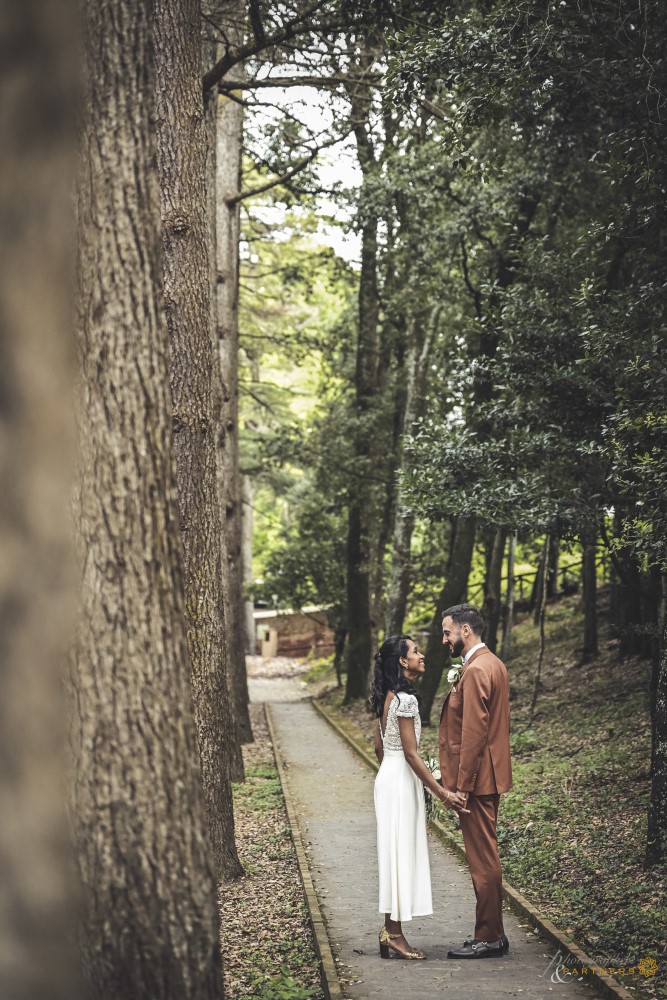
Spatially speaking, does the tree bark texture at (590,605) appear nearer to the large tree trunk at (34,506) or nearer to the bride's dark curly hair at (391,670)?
the bride's dark curly hair at (391,670)

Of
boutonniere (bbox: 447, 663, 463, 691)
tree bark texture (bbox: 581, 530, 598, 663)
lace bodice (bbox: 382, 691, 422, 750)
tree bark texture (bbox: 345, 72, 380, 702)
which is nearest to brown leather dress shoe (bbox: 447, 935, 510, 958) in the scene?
lace bodice (bbox: 382, 691, 422, 750)

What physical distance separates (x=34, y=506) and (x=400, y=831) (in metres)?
4.12

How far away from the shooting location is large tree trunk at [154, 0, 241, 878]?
8.23 metres

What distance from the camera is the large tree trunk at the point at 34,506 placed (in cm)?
331

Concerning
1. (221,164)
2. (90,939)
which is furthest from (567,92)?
(90,939)

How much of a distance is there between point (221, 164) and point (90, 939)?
1374 centimetres

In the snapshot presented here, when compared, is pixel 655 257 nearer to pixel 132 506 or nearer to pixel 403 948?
pixel 403 948

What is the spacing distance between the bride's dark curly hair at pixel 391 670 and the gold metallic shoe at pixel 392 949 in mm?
1533

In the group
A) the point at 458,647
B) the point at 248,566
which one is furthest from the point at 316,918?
the point at 248,566

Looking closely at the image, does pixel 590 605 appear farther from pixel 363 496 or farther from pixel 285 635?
pixel 285 635

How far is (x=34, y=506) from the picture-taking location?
3.37m

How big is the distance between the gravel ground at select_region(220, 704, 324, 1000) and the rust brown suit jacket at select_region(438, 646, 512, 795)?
1666 mm

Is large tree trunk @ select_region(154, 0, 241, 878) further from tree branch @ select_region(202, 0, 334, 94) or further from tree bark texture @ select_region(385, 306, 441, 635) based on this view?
tree bark texture @ select_region(385, 306, 441, 635)

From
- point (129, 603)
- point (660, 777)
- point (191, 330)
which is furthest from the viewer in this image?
point (191, 330)
